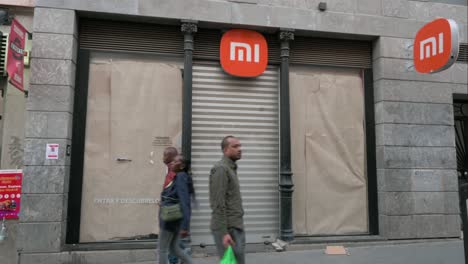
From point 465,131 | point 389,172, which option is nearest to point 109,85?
point 389,172

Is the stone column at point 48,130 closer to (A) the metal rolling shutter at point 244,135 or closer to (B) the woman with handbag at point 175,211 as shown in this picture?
(A) the metal rolling shutter at point 244,135

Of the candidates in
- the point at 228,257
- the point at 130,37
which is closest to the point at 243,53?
the point at 130,37

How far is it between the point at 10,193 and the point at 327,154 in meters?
6.09

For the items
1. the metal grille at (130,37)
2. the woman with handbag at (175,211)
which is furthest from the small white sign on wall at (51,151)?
the woman with handbag at (175,211)

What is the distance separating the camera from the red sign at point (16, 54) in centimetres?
636

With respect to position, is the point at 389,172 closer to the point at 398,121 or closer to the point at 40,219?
the point at 398,121

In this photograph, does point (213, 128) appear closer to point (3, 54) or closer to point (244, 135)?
point (244, 135)

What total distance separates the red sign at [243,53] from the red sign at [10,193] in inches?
170

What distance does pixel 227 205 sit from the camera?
4.19 meters

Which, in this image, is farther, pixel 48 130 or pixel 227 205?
pixel 48 130

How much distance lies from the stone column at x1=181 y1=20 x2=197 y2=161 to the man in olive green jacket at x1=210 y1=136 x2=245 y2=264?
3245 millimetres

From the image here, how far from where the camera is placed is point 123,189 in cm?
739

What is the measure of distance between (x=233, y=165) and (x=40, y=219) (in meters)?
4.26

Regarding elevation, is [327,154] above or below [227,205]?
above
